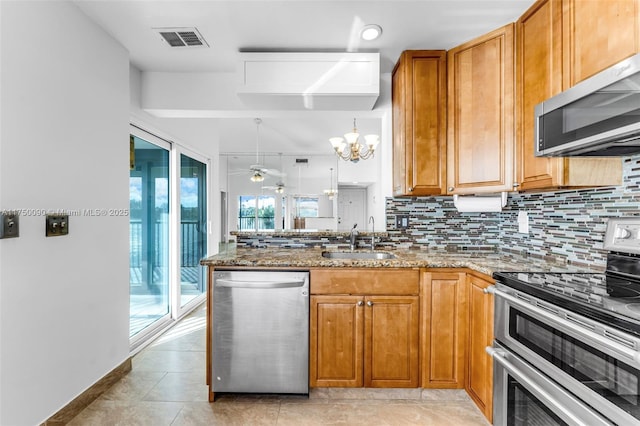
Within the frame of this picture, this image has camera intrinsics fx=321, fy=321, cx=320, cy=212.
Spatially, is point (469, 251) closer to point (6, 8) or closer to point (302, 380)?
point (302, 380)

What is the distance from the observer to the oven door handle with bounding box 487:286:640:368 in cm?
97

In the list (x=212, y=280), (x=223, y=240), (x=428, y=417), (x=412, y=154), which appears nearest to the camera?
(x=428, y=417)

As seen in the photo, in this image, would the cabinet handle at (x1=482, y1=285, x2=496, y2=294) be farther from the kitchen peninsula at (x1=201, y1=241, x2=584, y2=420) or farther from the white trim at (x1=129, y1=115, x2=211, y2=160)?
the white trim at (x1=129, y1=115, x2=211, y2=160)

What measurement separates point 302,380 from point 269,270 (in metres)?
0.72

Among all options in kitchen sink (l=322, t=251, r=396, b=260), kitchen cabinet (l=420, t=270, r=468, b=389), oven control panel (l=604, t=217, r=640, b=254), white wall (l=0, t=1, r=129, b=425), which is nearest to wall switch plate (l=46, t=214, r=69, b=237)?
white wall (l=0, t=1, r=129, b=425)

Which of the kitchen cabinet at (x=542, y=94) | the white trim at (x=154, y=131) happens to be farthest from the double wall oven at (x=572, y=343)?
the white trim at (x=154, y=131)

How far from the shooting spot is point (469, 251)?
102 inches

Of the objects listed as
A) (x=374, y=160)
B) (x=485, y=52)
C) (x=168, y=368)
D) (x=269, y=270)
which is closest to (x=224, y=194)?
(x=374, y=160)

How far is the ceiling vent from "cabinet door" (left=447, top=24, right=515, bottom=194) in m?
1.76

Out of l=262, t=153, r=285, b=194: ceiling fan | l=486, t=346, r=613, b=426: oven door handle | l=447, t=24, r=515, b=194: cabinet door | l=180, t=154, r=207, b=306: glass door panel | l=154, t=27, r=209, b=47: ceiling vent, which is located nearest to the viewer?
l=486, t=346, r=613, b=426: oven door handle

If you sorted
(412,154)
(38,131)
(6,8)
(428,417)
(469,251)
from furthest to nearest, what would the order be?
1. (469,251)
2. (412,154)
3. (428,417)
4. (38,131)
5. (6,8)

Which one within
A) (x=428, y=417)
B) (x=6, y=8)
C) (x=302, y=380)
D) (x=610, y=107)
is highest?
(x=6, y=8)

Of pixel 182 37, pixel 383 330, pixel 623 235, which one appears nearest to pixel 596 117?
→ pixel 623 235

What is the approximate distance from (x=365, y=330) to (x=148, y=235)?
226 cm
